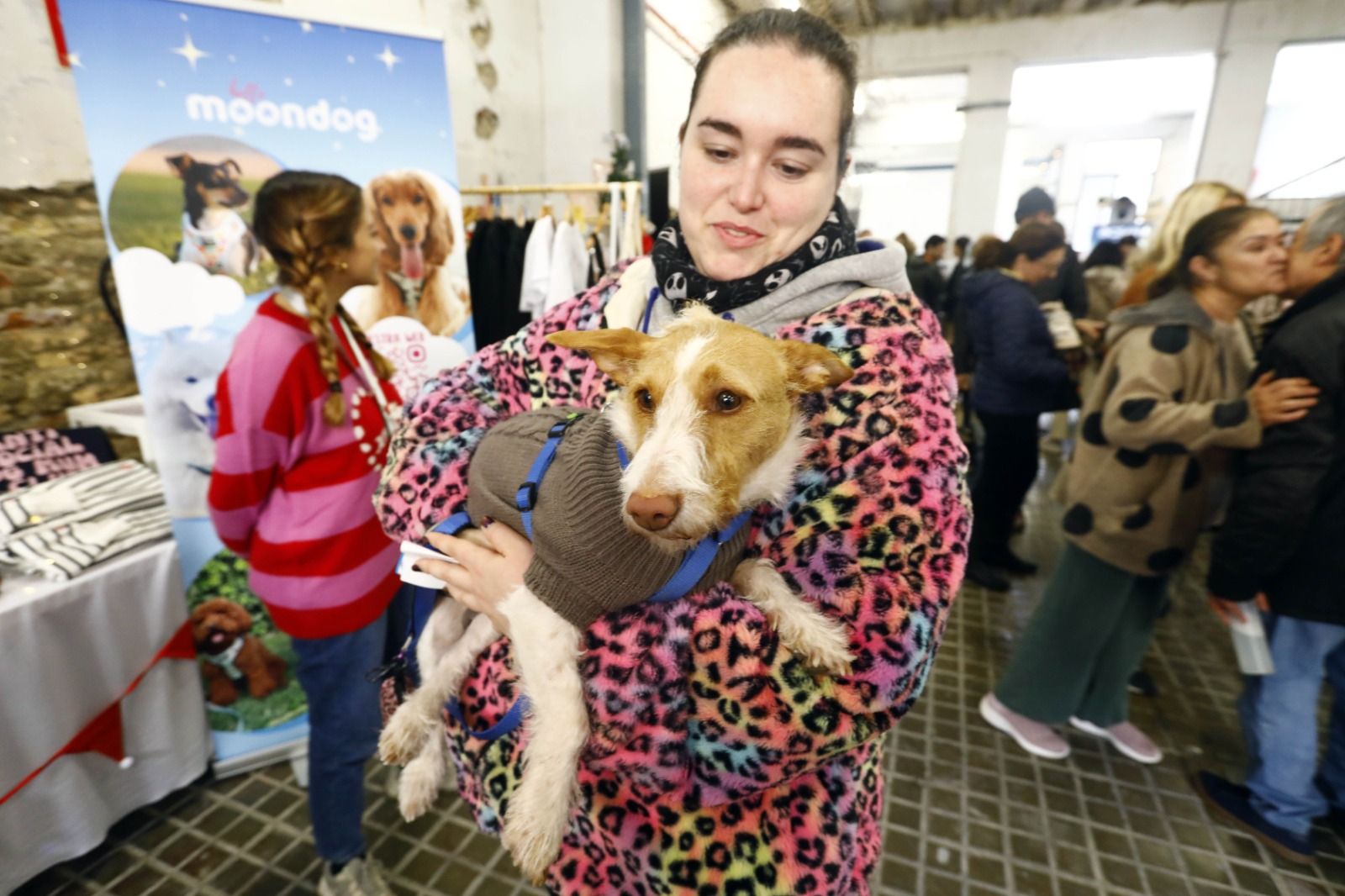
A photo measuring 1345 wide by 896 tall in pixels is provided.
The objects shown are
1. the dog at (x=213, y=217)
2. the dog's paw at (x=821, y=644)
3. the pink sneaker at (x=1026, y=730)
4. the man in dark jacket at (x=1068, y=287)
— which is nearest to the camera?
the dog's paw at (x=821, y=644)

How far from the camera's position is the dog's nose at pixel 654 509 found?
0.90 metres

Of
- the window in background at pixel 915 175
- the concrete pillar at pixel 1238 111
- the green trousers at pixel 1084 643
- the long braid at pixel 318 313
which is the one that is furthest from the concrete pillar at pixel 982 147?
the long braid at pixel 318 313

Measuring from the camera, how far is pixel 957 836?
2.61 m

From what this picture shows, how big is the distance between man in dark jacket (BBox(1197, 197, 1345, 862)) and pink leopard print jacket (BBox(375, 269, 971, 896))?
1.95 meters

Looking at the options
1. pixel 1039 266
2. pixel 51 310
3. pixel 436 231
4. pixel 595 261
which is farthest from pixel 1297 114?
pixel 51 310

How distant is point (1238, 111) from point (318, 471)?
12460mm

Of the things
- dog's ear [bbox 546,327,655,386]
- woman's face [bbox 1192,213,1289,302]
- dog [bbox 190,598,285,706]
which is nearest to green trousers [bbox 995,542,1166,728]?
woman's face [bbox 1192,213,1289,302]

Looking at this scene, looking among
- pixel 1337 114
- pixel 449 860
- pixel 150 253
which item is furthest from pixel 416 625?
pixel 1337 114

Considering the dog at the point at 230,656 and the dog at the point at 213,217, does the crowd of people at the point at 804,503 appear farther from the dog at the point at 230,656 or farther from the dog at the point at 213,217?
the dog at the point at 230,656

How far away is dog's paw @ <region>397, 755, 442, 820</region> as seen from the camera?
1501 millimetres

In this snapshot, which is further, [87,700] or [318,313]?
[87,700]

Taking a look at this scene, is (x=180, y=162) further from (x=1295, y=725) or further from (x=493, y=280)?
(x=1295, y=725)

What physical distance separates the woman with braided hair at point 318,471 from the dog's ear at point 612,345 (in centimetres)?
121

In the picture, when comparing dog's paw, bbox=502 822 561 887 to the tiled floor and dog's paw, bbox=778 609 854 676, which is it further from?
the tiled floor
